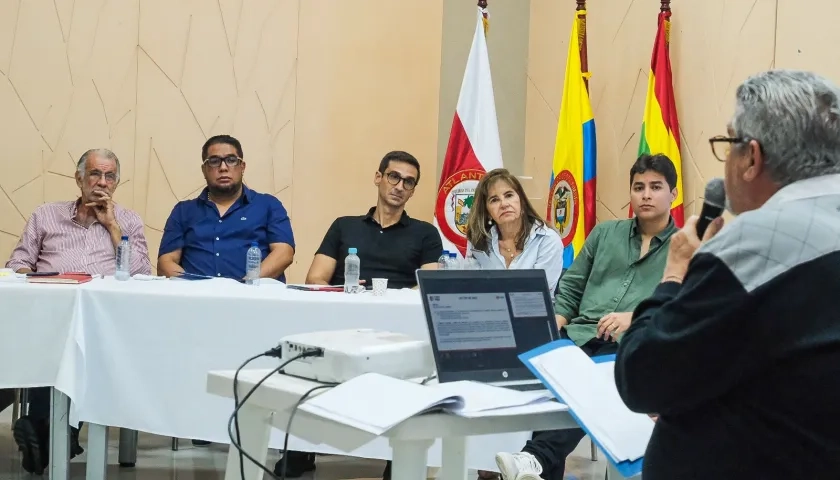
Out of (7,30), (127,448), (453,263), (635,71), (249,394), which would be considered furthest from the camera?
(7,30)

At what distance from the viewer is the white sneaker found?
2416 mm

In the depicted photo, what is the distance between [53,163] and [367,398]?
376cm

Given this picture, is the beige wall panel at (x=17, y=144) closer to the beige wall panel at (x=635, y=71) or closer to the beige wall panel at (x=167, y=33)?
the beige wall panel at (x=167, y=33)

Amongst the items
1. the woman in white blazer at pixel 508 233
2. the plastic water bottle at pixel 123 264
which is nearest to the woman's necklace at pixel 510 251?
the woman in white blazer at pixel 508 233

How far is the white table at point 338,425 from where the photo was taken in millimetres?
1307

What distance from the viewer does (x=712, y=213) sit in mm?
1357

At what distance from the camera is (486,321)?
1.62 meters

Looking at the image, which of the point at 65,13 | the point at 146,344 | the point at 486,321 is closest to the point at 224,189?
the point at 146,344

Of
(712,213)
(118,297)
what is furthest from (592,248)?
(712,213)

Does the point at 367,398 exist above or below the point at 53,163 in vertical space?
below

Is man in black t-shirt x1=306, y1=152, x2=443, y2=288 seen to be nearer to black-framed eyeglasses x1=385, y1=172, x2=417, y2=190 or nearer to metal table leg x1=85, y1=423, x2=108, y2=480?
black-framed eyeglasses x1=385, y1=172, x2=417, y2=190

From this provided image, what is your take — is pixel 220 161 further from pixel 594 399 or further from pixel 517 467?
pixel 594 399

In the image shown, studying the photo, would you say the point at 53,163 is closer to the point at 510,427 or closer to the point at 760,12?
the point at 760,12

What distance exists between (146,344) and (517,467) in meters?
1.23
